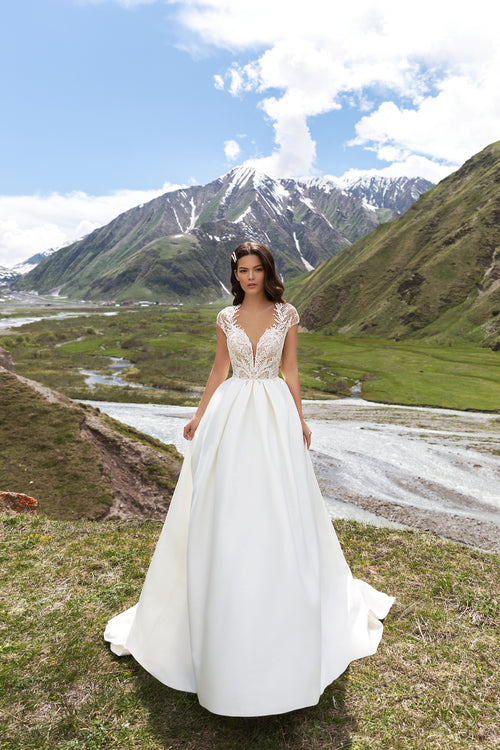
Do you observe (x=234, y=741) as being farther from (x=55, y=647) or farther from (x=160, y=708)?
(x=55, y=647)

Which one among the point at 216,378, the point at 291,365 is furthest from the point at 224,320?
the point at 291,365

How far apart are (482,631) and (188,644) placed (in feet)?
15.0

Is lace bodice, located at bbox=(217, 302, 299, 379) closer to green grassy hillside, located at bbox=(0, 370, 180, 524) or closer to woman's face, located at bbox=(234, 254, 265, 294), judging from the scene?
woman's face, located at bbox=(234, 254, 265, 294)

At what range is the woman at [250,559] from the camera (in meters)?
4.21

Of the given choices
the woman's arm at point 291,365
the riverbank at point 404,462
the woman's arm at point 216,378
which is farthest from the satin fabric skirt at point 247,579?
the riverbank at point 404,462

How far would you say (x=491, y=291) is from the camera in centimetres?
10769

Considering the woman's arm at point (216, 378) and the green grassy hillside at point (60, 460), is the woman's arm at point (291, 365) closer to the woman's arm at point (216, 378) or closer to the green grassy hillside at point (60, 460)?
the woman's arm at point (216, 378)

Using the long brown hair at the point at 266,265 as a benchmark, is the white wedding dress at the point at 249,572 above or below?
below

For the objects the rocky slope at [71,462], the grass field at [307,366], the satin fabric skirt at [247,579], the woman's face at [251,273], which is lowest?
the grass field at [307,366]

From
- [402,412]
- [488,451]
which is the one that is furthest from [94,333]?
[488,451]

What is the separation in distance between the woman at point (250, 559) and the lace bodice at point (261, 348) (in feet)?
0.05

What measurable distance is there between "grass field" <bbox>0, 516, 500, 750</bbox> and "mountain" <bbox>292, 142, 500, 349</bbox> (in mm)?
100095

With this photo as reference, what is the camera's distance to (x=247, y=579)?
4281 mm

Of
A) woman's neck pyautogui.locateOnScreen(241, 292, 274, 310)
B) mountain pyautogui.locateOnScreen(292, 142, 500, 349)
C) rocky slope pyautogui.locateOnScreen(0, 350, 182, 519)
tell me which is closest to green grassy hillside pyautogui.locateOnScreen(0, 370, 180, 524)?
rocky slope pyautogui.locateOnScreen(0, 350, 182, 519)
